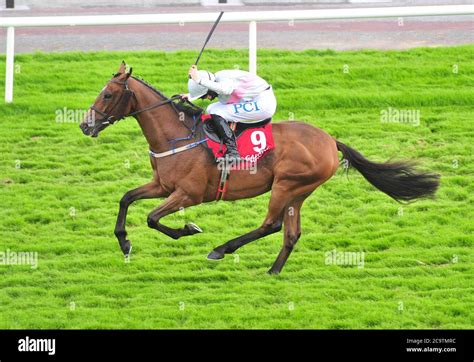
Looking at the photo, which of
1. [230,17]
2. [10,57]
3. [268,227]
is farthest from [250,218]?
[10,57]

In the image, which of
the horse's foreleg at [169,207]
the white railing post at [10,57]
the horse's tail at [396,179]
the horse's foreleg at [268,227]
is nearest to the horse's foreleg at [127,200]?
the horse's foreleg at [169,207]

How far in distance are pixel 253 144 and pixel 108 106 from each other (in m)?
1.21

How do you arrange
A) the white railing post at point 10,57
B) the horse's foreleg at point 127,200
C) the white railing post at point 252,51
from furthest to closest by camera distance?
the white railing post at point 10,57 < the white railing post at point 252,51 < the horse's foreleg at point 127,200

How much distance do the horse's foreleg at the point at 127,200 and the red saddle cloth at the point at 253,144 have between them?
1.85ft

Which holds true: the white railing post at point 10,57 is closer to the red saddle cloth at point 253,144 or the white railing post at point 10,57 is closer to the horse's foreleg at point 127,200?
the horse's foreleg at point 127,200

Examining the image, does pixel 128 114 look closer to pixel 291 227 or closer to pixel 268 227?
pixel 268 227

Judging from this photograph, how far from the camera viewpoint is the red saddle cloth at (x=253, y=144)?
39.2 ft

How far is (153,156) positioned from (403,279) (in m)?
2.31

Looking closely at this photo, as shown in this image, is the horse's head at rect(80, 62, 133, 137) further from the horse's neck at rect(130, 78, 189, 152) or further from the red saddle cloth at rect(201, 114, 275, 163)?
the red saddle cloth at rect(201, 114, 275, 163)

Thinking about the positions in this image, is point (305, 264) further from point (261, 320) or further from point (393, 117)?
point (393, 117)

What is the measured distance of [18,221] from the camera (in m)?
13.4

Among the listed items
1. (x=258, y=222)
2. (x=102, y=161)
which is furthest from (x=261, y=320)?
(x=102, y=161)
